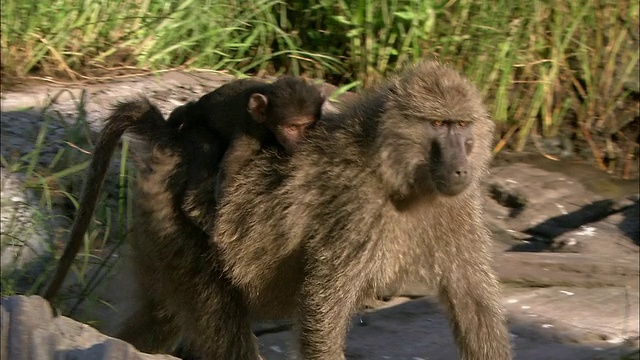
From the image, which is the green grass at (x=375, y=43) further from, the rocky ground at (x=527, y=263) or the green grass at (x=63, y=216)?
the green grass at (x=63, y=216)

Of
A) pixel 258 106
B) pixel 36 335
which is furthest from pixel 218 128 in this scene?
pixel 36 335

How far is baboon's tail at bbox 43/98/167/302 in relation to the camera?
444 centimetres

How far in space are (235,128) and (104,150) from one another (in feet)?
1.92

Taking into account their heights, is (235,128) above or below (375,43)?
above

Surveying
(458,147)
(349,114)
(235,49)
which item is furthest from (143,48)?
(458,147)

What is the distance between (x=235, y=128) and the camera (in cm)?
432

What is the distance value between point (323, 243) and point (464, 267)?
1.91 ft

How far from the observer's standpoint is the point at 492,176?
738cm

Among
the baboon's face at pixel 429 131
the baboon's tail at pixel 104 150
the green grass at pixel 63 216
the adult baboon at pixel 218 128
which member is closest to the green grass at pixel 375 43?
the green grass at pixel 63 216

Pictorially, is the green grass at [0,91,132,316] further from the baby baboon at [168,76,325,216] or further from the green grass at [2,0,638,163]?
the baby baboon at [168,76,325,216]

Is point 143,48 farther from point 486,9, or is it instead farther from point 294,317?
point 294,317

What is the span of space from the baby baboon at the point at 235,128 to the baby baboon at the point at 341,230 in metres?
0.05

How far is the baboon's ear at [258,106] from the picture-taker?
168 inches

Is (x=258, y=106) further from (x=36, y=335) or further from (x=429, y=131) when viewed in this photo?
(x=36, y=335)
